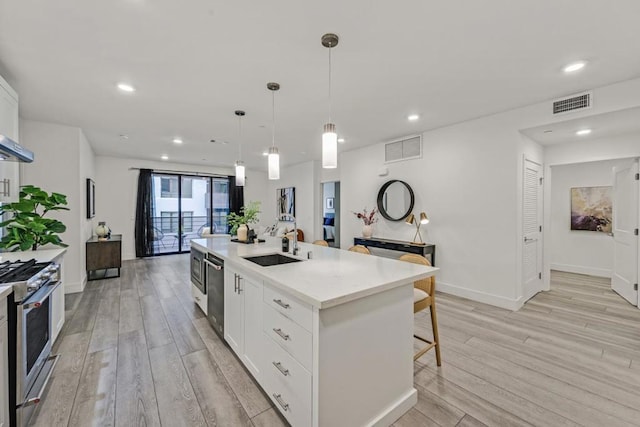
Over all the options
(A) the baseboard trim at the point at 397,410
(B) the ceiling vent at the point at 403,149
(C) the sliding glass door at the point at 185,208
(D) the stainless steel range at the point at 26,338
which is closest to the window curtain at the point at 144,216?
(C) the sliding glass door at the point at 185,208

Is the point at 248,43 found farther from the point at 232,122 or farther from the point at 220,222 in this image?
the point at 220,222

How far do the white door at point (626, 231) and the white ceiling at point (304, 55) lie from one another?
2.01 meters

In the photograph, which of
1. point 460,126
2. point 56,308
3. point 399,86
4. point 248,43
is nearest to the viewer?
point 248,43

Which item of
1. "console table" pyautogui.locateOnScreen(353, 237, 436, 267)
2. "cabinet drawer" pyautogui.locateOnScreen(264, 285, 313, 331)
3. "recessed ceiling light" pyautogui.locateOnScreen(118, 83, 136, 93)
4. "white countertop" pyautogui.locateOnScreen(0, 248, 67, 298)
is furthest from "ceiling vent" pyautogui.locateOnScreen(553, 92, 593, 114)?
"white countertop" pyautogui.locateOnScreen(0, 248, 67, 298)

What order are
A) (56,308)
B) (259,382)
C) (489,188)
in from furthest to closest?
(489,188) → (56,308) → (259,382)

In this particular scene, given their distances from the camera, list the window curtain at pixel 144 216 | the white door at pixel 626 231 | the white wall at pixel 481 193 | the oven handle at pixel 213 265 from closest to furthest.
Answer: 1. the oven handle at pixel 213 265
2. the white wall at pixel 481 193
3. the white door at pixel 626 231
4. the window curtain at pixel 144 216

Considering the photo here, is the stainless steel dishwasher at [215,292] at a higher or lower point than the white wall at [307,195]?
lower

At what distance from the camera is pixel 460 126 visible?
13.1 feet

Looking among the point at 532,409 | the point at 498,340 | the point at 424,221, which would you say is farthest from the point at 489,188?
the point at 532,409

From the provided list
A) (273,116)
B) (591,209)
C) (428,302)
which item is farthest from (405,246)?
(591,209)

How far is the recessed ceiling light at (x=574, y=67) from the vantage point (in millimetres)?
2357

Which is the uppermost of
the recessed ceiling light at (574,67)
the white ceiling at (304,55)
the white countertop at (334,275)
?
the white ceiling at (304,55)

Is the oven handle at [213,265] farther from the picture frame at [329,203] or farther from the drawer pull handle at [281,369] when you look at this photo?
the picture frame at [329,203]

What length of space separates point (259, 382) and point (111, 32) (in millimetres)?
2705
